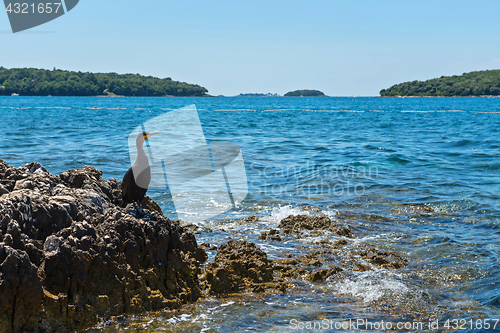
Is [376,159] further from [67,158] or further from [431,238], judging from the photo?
[67,158]

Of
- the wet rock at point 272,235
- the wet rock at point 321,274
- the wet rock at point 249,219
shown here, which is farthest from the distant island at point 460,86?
the wet rock at point 321,274

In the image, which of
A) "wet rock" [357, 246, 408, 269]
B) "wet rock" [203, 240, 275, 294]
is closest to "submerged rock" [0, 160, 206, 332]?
"wet rock" [203, 240, 275, 294]

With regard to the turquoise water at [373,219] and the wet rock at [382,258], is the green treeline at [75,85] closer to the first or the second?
the turquoise water at [373,219]

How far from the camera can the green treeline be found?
493 ft

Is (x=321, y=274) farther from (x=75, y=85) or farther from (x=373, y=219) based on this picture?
(x=75, y=85)

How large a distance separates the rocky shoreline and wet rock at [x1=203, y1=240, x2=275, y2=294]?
13mm

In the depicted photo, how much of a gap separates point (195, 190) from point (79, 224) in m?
7.16

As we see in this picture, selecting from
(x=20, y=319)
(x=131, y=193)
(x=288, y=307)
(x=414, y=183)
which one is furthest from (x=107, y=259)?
(x=414, y=183)

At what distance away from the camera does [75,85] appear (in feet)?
513

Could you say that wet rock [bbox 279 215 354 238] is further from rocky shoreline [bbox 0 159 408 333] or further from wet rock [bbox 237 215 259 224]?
rocky shoreline [bbox 0 159 408 333]

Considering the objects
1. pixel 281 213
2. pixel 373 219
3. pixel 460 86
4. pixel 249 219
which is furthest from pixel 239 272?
pixel 460 86

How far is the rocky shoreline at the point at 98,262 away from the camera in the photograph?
397 centimetres

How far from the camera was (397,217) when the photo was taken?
915 centimetres

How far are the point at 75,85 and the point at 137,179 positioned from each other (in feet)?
547
